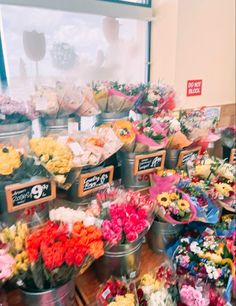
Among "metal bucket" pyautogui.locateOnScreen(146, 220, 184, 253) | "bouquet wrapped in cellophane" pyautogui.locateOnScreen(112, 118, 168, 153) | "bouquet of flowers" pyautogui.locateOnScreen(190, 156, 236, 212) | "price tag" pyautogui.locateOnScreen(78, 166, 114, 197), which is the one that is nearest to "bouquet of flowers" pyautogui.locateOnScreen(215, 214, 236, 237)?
"bouquet of flowers" pyautogui.locateOnScreen(190, 156, 236, 212)

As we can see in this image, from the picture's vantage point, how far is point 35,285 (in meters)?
0.81

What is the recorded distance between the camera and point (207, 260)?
1073 millimetres

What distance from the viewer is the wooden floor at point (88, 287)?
965 millimetres

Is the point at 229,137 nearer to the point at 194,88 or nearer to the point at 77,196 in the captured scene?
the point at 194,88

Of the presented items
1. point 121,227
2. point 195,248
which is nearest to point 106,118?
point 121,227

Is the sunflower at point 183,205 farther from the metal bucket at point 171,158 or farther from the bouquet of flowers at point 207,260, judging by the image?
the metal bucket at point 171,158

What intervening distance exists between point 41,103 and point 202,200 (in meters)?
0.95

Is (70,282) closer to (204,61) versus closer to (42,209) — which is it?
(42,209)

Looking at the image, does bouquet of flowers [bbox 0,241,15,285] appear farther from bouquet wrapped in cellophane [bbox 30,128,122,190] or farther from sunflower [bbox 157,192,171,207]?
sunflower [bbox 157,192,171,207]

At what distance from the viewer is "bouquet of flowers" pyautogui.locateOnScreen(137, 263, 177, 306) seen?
89 centimetres

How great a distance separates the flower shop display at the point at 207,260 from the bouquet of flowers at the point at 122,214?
0.83ft

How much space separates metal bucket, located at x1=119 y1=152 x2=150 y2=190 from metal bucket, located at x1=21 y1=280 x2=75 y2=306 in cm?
59

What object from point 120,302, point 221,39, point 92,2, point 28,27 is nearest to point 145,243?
point 120,302

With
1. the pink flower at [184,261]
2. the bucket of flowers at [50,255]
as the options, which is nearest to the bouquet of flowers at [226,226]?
the pink flower at [184,261]
